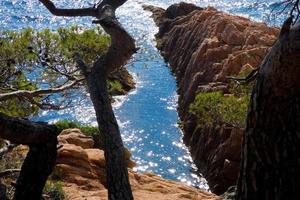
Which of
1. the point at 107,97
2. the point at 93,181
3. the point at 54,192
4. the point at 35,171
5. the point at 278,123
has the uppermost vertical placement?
the point at 278,123

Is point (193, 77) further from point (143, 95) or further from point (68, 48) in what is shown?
point (68, 48)

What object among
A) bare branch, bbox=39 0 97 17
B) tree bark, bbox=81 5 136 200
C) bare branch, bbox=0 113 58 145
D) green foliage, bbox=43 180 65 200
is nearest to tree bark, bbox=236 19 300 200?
bare branch, bbox=0 113 58 145

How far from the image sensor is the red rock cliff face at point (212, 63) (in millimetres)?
20078

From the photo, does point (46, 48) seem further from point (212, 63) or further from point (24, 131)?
point (212, 63)

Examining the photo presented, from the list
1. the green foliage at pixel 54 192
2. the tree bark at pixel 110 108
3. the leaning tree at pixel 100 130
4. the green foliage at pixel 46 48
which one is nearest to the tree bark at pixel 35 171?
the leaning tree at pixel 100 130

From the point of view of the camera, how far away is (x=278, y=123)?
3807 millimetres

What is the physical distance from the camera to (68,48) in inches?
382

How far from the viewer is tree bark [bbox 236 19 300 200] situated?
147 inches

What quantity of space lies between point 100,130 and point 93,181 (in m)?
7.63

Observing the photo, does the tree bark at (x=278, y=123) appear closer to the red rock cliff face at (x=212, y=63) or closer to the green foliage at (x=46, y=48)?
the green foliage at (x=46, y=48)

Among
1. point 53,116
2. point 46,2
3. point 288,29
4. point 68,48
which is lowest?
point 53,116

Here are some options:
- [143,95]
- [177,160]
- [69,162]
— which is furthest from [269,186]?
[143,95]

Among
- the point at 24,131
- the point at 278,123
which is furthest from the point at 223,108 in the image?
the point at 278,123

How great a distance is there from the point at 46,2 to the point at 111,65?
156 centimetres
